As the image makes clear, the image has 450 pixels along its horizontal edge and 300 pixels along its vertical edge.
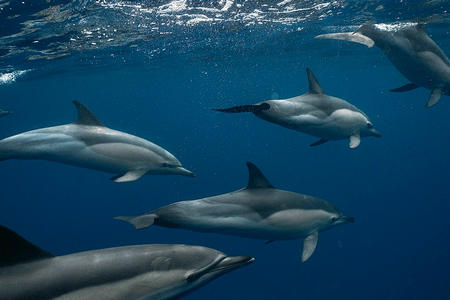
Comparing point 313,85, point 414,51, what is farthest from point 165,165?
point 414,51

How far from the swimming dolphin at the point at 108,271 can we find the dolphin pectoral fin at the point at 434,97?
6.37 meters

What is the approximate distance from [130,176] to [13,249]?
3.36m

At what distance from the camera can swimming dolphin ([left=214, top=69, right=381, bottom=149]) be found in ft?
16.7

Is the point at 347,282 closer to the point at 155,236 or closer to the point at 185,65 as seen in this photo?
the point at 155,236

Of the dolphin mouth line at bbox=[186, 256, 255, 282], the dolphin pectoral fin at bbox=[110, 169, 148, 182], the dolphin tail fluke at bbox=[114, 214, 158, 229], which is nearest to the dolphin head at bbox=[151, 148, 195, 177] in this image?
the dolphin pectoral fin at bbox=[110, 169, 148, 182]

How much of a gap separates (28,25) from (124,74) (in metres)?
19.3

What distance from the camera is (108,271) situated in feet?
8.76

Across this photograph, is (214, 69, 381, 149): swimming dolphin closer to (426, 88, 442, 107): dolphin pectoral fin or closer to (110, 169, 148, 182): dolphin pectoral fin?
(426, 88, 442, 107): dolphin pectoral fin

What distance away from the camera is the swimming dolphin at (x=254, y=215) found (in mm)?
4234

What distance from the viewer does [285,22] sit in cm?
1762

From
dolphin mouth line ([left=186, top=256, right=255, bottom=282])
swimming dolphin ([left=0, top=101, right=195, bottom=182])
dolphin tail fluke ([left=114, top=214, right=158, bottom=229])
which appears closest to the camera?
dolphin mouth line ([left=186, top=256, right=255, bottom=282])

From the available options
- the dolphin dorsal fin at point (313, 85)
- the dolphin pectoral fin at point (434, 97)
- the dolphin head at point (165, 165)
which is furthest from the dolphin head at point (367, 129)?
the dolphin head at point (165, 165)

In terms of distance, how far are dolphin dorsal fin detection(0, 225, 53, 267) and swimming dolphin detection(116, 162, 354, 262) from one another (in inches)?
51.1

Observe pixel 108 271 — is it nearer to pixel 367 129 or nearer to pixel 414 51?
pixel 367 129
